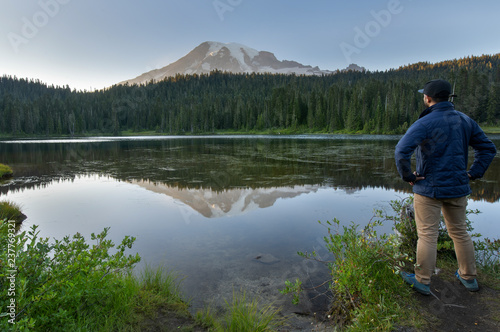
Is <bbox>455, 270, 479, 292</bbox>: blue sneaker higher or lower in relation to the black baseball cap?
lower

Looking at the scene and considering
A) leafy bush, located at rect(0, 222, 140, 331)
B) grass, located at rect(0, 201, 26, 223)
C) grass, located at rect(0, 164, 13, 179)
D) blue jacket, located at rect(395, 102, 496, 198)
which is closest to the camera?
leafy bush, located at rect(0, 222, 140, 331)

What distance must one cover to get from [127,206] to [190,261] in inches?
279

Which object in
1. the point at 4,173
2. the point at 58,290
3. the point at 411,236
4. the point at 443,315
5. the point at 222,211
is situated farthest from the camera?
the point at 4,173

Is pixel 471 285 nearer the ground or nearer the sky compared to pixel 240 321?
nearer the sky

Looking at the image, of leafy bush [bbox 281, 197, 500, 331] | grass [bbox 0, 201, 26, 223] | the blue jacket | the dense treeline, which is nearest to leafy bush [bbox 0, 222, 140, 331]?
leafy bush [bbox 281, 197, 500, 331]

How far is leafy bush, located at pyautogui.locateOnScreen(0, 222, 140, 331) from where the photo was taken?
3.29 metres

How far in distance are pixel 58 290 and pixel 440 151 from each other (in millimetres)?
5792

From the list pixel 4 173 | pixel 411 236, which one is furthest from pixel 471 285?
pixel 4 173

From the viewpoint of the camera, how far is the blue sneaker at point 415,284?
4750 mm

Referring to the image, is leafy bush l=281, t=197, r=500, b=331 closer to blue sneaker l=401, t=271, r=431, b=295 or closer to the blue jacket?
blue sneaker l=401, t=271, r=431, b=295

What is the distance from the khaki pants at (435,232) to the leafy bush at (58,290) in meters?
4.67

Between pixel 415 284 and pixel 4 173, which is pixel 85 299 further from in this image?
pixel 4 173

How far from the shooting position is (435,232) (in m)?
4.70

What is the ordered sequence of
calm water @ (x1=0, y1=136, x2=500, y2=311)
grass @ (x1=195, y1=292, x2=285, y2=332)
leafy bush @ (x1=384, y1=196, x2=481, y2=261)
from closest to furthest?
1. grass @ (x1=195, y1=292, x2=285, y2=332)
2. leafy bush @ (x1=384, y1=196, x2=481, y2=261)
3. calm water @ (x1=0, y1=136, x2=500, y2=311)
